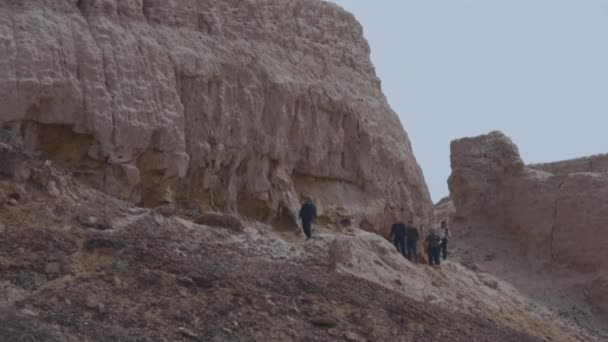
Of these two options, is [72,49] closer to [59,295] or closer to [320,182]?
[59,295]

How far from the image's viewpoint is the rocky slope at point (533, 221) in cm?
2695

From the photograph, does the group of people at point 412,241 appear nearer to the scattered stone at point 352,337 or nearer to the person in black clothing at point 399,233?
the person in black clothing at point 399,233

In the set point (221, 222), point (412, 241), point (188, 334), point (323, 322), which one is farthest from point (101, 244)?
point (412, 241)

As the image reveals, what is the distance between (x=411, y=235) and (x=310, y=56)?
3701 millimetres

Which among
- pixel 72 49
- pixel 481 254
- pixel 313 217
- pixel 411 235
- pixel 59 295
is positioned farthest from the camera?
pixel 481 254

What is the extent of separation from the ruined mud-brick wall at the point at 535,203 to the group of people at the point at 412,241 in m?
3.90

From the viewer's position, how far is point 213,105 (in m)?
20.4

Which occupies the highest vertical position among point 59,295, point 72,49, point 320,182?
point 72,49

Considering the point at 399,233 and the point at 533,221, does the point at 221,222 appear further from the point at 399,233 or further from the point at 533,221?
the point at 533,221

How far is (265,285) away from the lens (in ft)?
51.5

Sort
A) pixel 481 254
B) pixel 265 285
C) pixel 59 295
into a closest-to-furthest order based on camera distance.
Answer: pixel 59 295, pixel 265 285, pixel 481 254

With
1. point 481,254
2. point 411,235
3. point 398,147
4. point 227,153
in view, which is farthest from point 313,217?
point 481,254

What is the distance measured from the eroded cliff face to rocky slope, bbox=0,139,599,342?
1.13 meters

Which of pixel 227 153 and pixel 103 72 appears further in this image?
pixel 227 153
